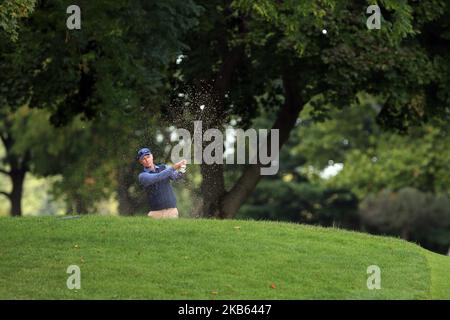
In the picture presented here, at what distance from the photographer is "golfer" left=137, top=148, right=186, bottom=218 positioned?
16969 mm

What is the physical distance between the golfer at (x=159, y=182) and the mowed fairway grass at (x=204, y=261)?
376 millimetres

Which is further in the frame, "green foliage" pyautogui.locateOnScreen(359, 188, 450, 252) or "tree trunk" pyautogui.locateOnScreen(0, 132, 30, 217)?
"green foliage" pyautogui.locateOnScreen(359, 188, 450, 252)

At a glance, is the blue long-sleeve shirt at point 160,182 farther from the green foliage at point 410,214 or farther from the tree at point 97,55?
the green foliage at point 410,214

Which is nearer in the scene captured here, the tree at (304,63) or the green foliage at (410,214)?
the tree at (304,63)

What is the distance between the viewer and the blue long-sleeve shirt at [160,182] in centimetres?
1695

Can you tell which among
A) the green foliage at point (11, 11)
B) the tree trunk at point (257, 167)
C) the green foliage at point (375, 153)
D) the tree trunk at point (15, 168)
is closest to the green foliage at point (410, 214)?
the green foliage at point (375, 153)

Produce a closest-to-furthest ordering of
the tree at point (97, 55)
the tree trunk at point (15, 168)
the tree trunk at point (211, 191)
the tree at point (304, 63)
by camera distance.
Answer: the tree at point (97, 55) → the tree at point (304, 63) → the tree trunk at point (211, 191) → the tree trunk at point (15, 168)

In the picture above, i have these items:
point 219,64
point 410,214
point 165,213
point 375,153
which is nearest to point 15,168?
point 375,153

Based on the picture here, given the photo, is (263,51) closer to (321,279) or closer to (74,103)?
(74,103)

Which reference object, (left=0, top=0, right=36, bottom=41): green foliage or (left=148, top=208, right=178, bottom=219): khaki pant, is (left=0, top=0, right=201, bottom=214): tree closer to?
(left=0, top=0, right=36, bottom=41): green foliage

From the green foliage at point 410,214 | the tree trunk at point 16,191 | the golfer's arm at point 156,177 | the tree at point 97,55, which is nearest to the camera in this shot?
the golfer's arm at point 156,177

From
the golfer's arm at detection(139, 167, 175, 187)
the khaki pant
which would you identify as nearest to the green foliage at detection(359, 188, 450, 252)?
the khaki pant

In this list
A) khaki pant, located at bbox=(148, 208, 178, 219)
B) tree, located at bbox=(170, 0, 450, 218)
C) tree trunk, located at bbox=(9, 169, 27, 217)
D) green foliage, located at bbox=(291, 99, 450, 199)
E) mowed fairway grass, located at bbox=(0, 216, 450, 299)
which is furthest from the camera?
tree trunk, located at bbox=(9, 169, 27, 217)

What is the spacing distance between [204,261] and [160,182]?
7.98ft
